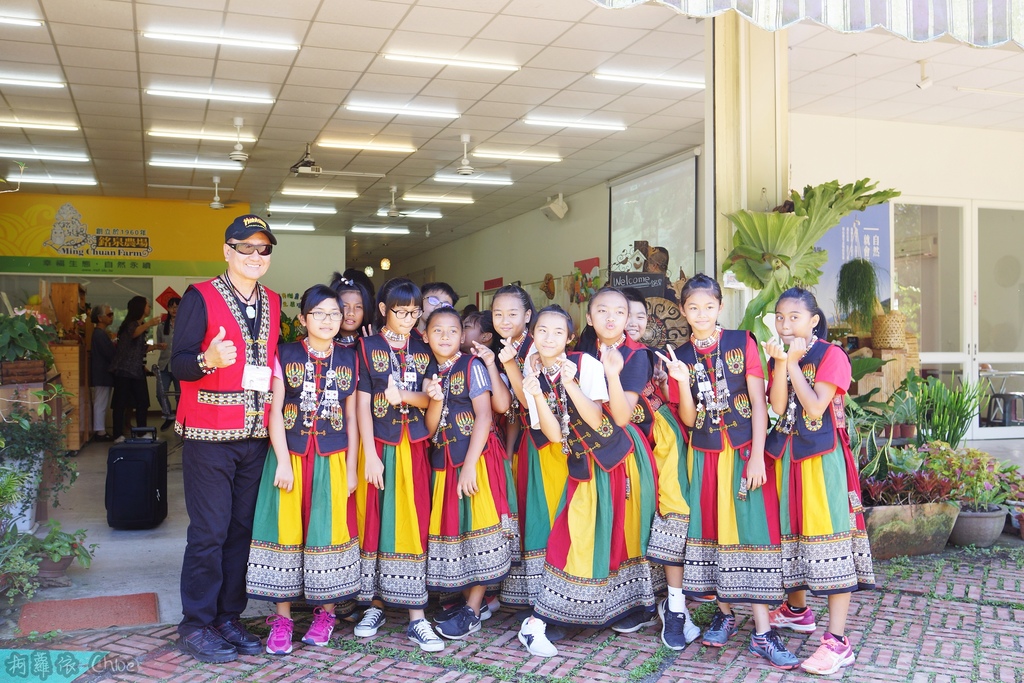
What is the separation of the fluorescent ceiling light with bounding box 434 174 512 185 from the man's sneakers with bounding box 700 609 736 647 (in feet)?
29.0

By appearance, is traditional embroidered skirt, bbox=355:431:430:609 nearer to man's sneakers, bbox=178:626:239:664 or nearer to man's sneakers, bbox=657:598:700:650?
man's sneakers, bbox=178:626:239:664

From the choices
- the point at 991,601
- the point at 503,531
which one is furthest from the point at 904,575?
the point at 503,531

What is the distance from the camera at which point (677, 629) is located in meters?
3.29

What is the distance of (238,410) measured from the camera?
3.15 m

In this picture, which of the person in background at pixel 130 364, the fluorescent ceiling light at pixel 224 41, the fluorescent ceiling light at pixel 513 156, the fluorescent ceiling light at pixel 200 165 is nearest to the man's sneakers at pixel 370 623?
the fluorescent ceiling light at pixel 224 41

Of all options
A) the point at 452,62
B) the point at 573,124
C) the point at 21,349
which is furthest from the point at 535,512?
the point at 573,124

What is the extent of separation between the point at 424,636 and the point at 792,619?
150 centimetres

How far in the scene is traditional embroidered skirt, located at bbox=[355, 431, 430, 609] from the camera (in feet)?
11.0

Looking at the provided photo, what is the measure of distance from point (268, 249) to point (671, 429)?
5.73ft

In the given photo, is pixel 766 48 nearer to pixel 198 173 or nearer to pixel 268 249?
pixel 268 249

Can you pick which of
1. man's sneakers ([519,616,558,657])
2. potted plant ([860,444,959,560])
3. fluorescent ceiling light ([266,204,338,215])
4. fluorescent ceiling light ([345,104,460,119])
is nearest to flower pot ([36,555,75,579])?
man's sneakers ([519,616,558,657])

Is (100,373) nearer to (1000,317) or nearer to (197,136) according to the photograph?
(197,136)

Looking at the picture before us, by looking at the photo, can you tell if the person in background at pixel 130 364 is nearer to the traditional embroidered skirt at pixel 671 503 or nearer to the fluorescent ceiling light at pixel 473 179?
the fluorescent ceiling light at pixel 473 179

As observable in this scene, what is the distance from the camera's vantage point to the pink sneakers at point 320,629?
10.8ft
